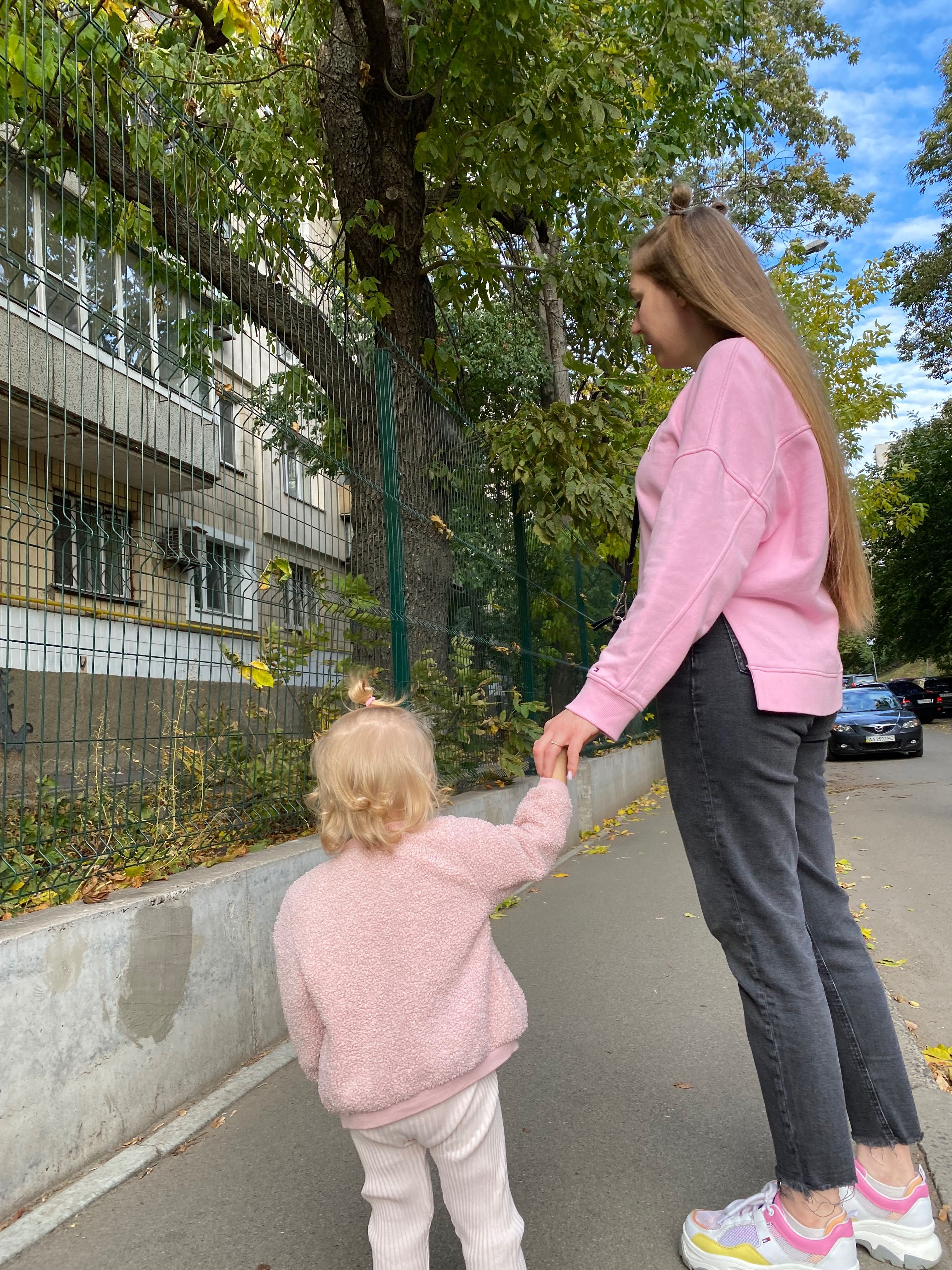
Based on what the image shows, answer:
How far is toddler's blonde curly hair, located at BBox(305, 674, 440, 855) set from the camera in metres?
1.78

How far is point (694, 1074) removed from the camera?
304cm

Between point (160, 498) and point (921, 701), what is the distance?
36.5 m

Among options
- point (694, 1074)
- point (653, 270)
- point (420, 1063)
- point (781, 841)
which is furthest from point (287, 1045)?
point (653, 270)

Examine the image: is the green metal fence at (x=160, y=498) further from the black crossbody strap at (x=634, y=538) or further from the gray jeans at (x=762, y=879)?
the gray jeans at (x=762, y=879)

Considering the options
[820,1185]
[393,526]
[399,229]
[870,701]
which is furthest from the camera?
[870,701]

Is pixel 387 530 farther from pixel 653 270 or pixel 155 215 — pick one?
pixel 653 270

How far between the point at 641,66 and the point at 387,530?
510 cm

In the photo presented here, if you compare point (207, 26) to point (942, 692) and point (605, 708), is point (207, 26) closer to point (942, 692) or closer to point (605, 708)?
point (605, 708)

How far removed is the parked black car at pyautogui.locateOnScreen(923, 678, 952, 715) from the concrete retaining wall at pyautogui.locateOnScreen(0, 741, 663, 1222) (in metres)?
36.4

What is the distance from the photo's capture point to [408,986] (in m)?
1.73

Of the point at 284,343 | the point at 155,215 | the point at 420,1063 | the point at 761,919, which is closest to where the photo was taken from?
the point at 420,1063

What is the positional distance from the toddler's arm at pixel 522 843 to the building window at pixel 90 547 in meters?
1.74

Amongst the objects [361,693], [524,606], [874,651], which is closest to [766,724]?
[361,693]

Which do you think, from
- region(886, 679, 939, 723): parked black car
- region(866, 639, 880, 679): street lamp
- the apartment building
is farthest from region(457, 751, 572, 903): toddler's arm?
region(866, 639, 880, 679): street lamp
